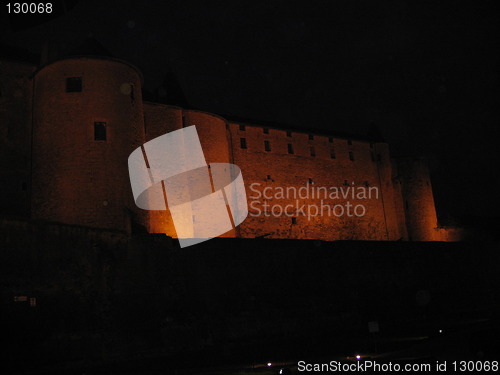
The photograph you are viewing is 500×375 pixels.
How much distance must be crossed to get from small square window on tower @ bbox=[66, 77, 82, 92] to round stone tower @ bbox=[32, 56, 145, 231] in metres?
0.04

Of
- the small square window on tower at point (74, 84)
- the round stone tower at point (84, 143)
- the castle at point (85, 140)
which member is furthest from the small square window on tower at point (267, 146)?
the small square window on tower at point (74, 84)

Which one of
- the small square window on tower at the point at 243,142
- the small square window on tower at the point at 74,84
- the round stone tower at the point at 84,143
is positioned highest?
the small square window on tower at the point at 243,142

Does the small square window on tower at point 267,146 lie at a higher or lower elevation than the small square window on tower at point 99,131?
higher

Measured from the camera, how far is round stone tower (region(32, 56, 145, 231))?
2302 cm

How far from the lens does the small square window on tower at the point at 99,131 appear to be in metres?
23.9

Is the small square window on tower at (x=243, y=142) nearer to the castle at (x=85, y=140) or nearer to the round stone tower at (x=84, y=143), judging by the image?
the castle at (x=85, y=140)

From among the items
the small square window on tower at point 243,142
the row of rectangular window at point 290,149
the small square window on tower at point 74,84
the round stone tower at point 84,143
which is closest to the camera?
the round stone tower at point 84,143

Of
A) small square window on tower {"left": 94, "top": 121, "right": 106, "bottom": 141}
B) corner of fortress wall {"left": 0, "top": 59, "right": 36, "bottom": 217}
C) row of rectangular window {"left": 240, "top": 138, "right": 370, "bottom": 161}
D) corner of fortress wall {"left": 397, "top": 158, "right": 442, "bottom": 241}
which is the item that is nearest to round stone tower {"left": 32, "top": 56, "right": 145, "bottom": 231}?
small square window on tower {"left": 94, "top": 121, "right": 106, "bottom": 141}

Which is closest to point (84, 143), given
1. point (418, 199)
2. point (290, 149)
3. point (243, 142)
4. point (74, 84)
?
point (74, 84)

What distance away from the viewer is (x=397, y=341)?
19.8 m

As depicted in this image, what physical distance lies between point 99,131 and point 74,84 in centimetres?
243

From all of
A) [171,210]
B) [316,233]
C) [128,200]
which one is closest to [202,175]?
[171,210]

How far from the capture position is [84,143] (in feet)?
77.4

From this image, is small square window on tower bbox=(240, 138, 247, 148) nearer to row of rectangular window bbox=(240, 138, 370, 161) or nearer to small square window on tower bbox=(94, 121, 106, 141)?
row of rectangular window bbox=(240, 138, 370, 161)
